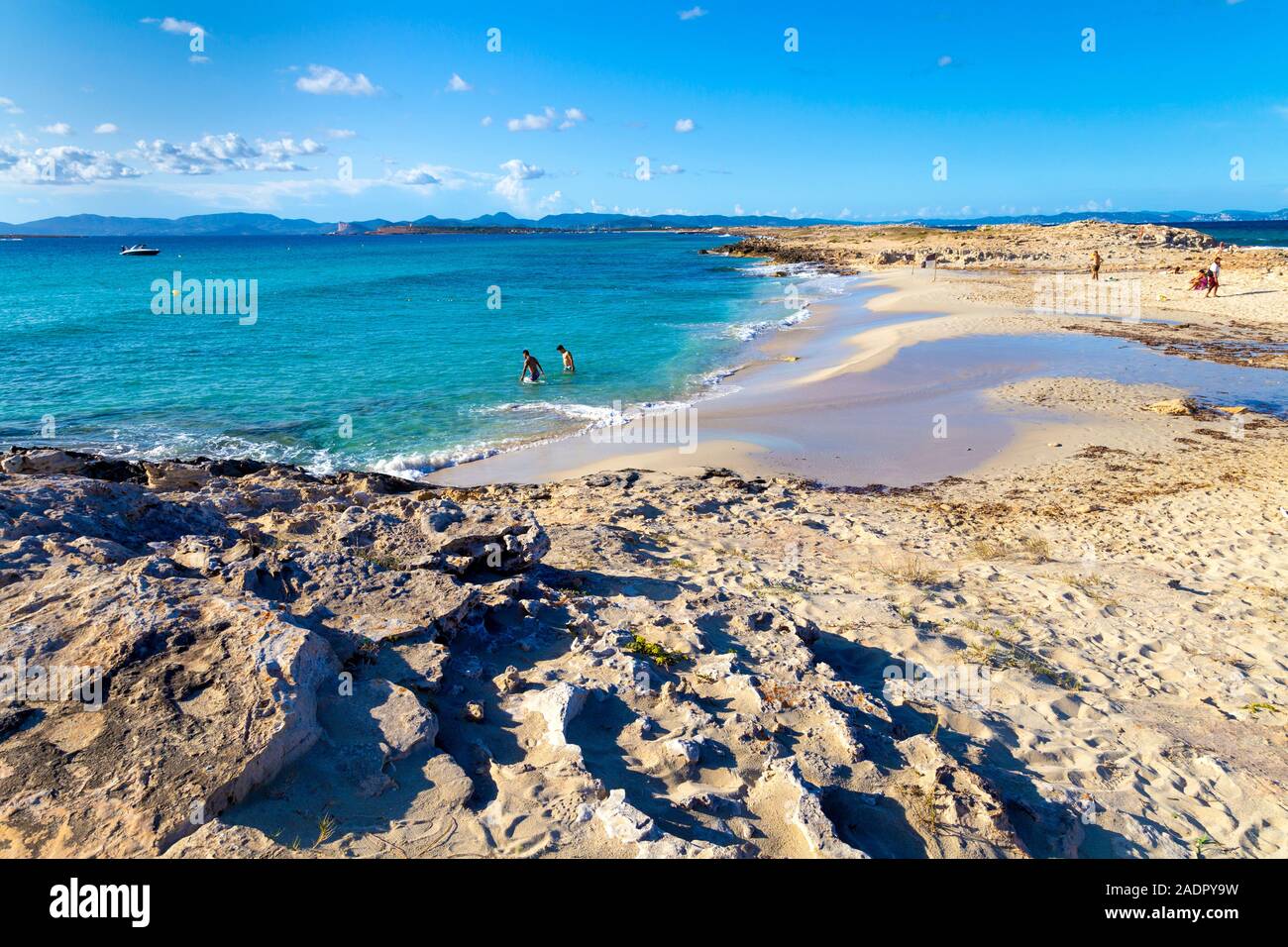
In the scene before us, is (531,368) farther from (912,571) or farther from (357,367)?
(912,571)

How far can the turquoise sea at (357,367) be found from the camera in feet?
52.7

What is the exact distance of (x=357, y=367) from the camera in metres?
23.7

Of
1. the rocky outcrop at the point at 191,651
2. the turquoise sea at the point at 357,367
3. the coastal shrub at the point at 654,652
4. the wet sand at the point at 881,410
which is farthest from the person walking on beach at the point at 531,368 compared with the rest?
the coastal shrub at the point at 654,652

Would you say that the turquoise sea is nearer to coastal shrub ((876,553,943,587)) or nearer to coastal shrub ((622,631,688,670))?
coastal shrub ((876,553,943,587))

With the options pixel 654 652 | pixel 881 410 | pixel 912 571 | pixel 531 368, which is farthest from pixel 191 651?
pixel 531 368

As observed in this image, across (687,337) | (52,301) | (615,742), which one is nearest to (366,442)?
(615,742)

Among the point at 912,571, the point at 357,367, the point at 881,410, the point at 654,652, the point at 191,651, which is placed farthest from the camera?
the point at 357,367

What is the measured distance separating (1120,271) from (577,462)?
43.6m

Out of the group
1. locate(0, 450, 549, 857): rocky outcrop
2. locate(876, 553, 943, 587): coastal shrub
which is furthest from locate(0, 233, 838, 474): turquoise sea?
locate(876, 553, 943, 587): coastal shrub

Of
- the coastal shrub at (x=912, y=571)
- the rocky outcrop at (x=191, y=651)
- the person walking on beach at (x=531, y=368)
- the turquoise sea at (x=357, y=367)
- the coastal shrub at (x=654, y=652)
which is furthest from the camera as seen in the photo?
the person walking on beach at (x=531, y=368)

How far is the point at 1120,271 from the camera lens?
41656 mm

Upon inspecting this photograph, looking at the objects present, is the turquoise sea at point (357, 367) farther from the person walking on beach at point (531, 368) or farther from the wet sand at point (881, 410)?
the wet sand at point (881, 410)

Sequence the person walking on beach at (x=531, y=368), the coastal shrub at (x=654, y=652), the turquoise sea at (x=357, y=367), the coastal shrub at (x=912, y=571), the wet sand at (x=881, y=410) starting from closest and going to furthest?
the coastal shrub at (x=654, y=652)
the coastal shrub at (x=912, y=571)
the wet sand at (x=881, y=410)
the turquoise sea at (x=357, y=367)
the person walking on beach at (x=531, y=368)

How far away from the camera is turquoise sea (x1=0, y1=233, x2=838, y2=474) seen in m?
16.1
